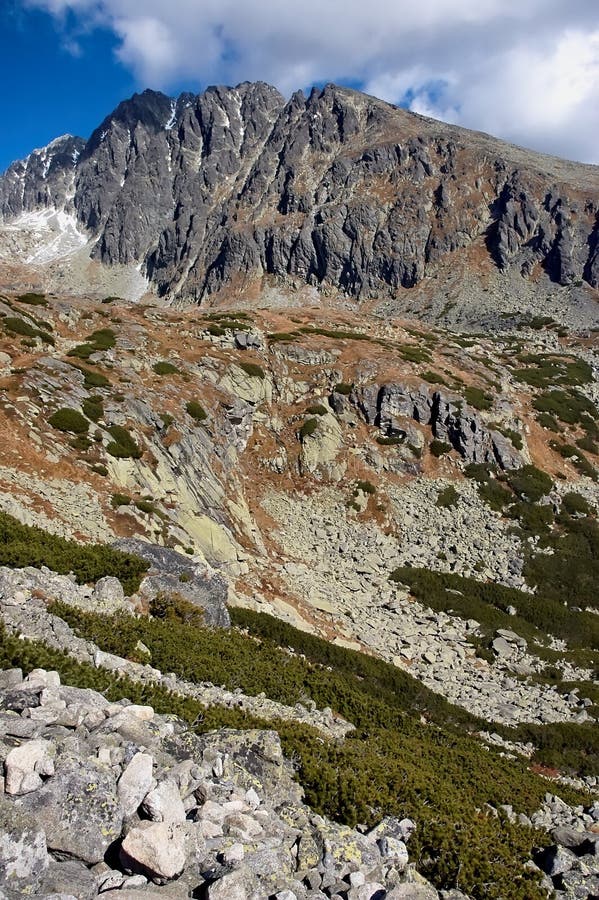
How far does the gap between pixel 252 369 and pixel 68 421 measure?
20265 mm

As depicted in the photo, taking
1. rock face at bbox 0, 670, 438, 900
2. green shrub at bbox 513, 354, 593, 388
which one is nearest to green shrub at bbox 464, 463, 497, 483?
green shrub at bbox 513, 354, 593, 388

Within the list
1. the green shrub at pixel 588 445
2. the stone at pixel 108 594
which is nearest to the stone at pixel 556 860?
the stone at pixel 108 594

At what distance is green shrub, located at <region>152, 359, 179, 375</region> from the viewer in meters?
39.2

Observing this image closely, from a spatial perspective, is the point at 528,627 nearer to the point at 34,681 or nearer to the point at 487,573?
the point at 487,573

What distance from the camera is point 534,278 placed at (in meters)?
134

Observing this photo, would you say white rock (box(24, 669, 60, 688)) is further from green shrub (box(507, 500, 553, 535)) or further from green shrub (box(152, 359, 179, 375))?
green shrub (box(507, 500, 553, 535))

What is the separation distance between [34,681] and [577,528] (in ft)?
133

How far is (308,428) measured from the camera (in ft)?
137

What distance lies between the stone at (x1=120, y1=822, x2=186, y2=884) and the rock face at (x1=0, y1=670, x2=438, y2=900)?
0.01 metres

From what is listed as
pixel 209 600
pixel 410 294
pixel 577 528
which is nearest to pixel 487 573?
pixel 577 528

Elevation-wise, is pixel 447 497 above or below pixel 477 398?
below

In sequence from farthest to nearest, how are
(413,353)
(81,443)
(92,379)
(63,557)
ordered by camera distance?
1. (413,353)
2. (92,379)
3. (81,443)
4. (63,557)

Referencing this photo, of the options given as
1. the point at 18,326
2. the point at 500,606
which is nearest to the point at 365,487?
the point at 500,606

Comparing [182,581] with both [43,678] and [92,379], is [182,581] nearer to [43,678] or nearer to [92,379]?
[43,678]
